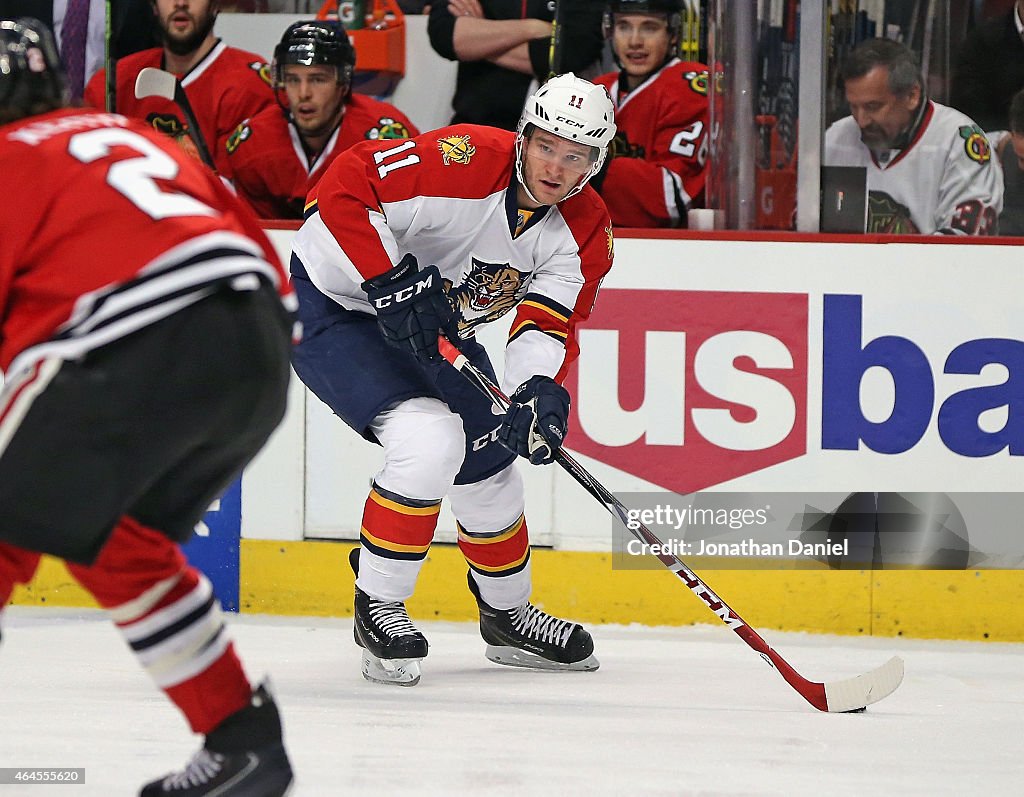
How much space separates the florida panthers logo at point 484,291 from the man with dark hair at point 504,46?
1123mm

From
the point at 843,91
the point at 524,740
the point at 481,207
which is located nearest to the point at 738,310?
the point at 843,91

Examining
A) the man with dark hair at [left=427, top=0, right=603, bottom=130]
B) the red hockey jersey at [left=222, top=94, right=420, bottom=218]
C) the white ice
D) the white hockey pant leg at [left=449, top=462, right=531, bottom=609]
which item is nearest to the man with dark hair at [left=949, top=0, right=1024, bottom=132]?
the man with dark hair at [left=427, top=0, right=603, bottom=130]

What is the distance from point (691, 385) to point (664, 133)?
2.60ft

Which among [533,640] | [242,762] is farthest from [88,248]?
[533,640]

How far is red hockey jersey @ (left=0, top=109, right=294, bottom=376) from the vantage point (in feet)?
→ 5.36

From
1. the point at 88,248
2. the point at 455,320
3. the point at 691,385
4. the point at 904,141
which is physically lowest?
the point at 691,385

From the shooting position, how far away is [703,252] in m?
3.63

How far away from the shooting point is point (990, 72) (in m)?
3.79

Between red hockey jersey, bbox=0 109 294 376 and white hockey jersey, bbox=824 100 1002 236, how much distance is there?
2.43 meters

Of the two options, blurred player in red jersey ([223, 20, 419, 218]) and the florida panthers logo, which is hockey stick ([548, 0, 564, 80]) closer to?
blurred player in red jersey ([223, 20, 419, 218])

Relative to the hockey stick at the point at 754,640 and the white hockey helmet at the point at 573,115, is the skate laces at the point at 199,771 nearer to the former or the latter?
the hockey stick at the point at 754,640

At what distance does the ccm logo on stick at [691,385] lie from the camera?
3.62 metres

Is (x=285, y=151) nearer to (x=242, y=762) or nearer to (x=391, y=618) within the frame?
(x=391, y=618)

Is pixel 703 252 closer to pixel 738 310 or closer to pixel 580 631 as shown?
pixel 738 310
